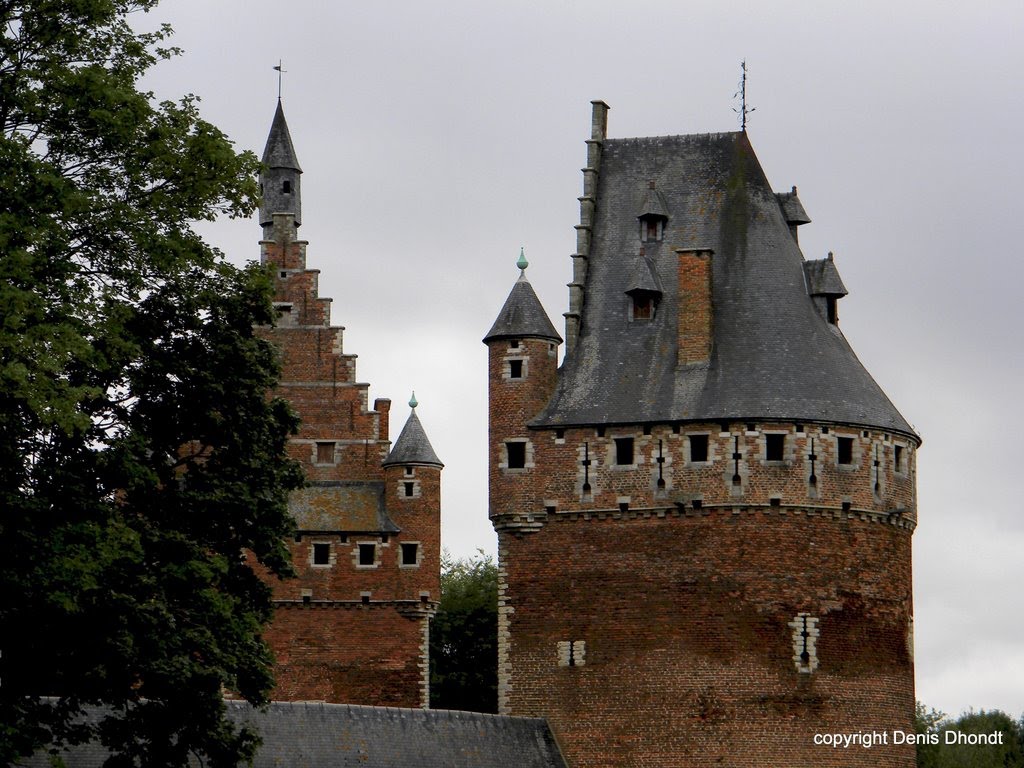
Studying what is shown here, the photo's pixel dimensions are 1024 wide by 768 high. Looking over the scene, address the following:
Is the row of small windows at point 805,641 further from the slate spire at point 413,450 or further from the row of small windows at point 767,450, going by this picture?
the slate spire at point 413,450

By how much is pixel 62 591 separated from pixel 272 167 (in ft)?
A: 109

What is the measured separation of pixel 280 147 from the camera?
64500 mm

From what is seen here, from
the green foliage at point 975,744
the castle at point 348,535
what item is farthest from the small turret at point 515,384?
the green foliage at point 975,744

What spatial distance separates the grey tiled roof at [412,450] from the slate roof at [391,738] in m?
10.5

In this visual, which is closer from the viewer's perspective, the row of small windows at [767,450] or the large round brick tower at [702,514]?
the large round brick tower at [702,514]

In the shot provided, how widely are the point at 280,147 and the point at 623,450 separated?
16.6 m

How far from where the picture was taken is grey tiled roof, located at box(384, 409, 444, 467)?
6075cm

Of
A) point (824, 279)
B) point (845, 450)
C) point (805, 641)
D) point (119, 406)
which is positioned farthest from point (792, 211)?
point (119, 406)

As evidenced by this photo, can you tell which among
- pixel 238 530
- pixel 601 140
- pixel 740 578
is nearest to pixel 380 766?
pixel 740 578

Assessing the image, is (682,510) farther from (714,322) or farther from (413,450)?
(413,450)

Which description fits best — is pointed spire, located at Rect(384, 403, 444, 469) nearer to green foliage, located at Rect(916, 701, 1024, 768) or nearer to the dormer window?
the dormer window

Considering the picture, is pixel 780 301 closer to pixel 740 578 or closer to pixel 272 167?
pixel 740 578

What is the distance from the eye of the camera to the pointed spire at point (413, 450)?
60.8 metres

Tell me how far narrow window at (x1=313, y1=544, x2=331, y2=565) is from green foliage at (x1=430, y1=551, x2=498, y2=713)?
412 inches
